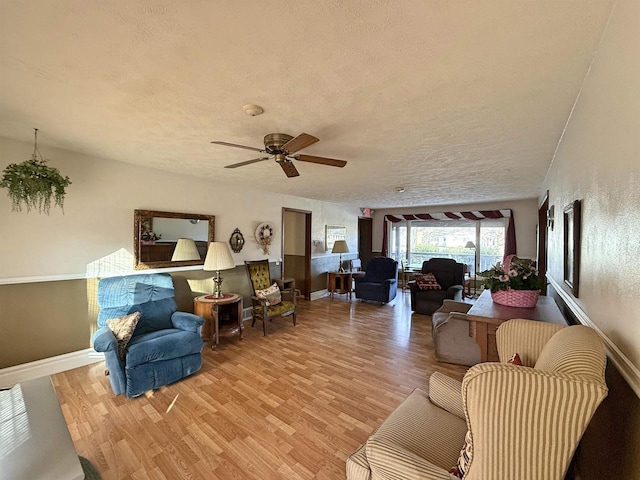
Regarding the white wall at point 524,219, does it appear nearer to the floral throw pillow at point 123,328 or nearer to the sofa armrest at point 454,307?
the sofa armrest at point 454,307

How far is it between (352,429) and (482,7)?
2.62 m

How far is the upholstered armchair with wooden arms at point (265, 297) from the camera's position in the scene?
420 centimetres

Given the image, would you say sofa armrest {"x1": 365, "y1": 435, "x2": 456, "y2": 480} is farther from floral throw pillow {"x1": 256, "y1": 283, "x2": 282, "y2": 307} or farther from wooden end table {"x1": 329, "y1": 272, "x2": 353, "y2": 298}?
wooden end table {"x1": 329, "y1": 272, "x2": 353, "y2": 298}

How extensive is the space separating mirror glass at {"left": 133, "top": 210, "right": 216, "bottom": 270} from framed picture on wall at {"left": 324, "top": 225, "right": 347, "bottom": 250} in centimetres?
319

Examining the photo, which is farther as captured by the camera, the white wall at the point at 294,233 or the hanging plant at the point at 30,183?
the white wall at the point at 294,233

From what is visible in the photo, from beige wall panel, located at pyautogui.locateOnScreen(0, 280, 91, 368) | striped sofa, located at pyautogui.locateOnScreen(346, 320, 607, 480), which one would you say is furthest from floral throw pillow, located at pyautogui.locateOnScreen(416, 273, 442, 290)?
beige wall panel, located at pyautogui.locateOnScreen(0, 280, 91, 368)

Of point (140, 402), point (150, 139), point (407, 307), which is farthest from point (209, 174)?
point (407, 307)

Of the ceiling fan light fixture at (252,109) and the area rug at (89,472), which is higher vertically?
the ceiling fan light fixture at (252,109)

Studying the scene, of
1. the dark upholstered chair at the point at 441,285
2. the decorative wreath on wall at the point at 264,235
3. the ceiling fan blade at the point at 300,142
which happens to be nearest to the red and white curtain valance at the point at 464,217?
the dark upholstered chair at the point at 441,285

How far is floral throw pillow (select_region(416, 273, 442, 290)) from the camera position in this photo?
5.31 meters

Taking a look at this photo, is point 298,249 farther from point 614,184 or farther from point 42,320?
point 614,184

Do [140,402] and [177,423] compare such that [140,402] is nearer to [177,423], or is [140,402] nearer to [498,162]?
[177,423]

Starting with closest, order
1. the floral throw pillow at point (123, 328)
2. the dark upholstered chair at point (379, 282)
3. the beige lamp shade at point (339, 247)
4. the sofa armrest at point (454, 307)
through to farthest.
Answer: the floral throw pillow at point (123, 328) → the sofa armrest at point (454, 307) → the dark upholstered chair at point (379, 282) → the beige lamp shade at point (339, 247)

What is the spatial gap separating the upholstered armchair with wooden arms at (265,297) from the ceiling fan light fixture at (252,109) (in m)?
2.90
